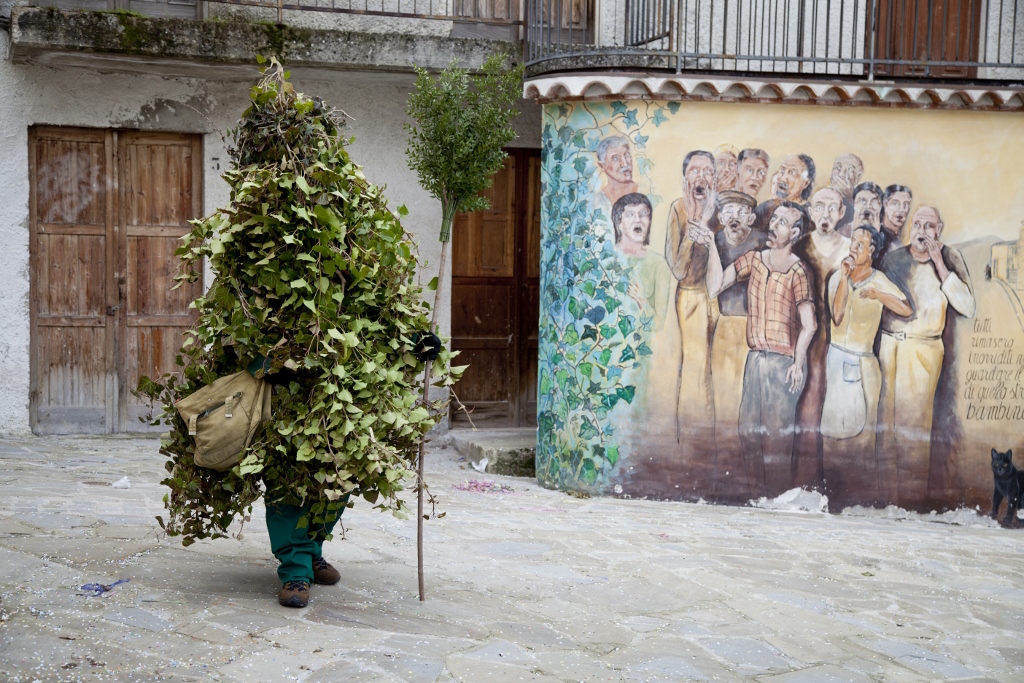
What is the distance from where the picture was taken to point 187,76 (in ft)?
32.9

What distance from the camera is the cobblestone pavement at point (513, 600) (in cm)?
455

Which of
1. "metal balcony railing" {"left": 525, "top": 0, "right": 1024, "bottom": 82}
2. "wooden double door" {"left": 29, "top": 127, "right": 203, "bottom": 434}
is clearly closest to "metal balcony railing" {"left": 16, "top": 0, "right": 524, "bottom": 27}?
"metal balcony railing" {"left": 525, "top": 0, "right": 1024, "bottom": 82}

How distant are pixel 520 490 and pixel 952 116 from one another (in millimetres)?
4437

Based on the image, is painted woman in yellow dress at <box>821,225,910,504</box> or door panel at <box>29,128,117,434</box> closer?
painted woman in yellow dress at <box>821,225,910,504</box>

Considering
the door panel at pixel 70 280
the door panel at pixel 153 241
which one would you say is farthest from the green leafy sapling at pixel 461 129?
the door panel at pixel 70 280

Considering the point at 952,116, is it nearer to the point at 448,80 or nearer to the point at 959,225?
the point at 959,225

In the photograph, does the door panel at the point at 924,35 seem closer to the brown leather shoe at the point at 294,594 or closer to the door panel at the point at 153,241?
the door panel at the point at 153,241

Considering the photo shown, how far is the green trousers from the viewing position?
16.4 feet

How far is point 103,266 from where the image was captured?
32.9 ft

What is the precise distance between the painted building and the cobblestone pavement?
0.62m

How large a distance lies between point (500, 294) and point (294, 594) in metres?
6.32

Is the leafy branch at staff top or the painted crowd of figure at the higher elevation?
the leafy branch at staff top

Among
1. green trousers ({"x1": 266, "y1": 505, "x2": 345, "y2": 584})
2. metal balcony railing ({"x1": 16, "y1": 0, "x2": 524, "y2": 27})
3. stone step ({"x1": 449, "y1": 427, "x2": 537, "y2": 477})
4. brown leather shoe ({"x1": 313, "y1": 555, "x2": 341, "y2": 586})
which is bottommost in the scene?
stone step ({"x1": 449, "y1": 427, "x2": 537, "y2": 477})

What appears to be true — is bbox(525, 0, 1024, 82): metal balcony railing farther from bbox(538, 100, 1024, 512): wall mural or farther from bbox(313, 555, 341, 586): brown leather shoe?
bbox(313, 555, 341, 586): brown leather shoe
